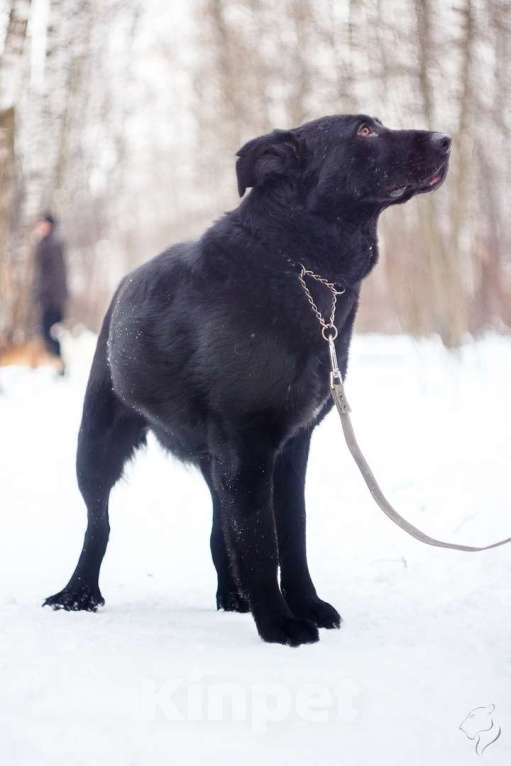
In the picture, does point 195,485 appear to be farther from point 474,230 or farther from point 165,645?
point 474,230

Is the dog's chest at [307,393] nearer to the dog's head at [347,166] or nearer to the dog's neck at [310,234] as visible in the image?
the dog's neck at [310,234]

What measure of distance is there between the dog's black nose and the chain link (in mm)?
635

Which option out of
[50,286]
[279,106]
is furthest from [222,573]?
[279,106]

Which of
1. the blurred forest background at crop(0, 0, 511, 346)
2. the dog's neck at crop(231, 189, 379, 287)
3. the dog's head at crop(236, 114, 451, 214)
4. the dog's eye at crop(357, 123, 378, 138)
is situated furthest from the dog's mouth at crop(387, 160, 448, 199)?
the blurred forest background at crop(0, 0, 511, 346)

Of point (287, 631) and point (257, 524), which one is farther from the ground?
point (257, 524)

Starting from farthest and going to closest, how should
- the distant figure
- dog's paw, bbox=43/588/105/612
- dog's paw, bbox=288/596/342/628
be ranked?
the distant figure, dog's paw, bbox=43/588/105/612, dog's paw, bbox=288/596/342/628

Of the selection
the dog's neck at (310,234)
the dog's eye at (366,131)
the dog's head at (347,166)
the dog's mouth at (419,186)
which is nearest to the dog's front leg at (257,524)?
the dog's neck at (310,234)

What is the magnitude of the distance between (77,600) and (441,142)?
7.46 feet

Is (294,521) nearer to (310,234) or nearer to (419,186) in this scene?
(310,234)

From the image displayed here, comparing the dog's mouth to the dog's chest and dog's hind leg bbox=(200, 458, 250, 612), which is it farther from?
dog's hind leg bbox=(200, 458, 250, 612)

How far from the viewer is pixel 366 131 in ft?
9.91

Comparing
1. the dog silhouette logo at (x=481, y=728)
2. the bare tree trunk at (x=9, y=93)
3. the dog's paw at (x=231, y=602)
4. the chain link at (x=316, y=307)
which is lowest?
the dog's paw at (x=231, y=602)

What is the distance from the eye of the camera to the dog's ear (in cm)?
292

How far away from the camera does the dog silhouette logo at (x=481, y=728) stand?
1.98 meters
